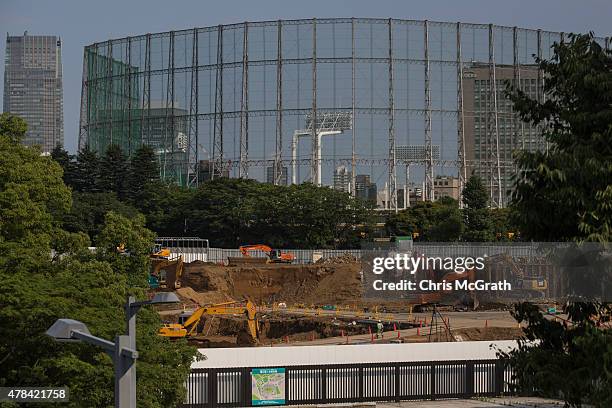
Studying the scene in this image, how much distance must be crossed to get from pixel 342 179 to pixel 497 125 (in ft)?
45.2

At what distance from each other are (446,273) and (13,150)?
12728 millimetres

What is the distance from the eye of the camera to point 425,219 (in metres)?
82.8

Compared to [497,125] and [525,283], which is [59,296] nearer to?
[525,283]

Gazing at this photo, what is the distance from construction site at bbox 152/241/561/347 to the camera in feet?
146

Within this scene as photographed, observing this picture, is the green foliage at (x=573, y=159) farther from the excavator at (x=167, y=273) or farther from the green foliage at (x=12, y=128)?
the excavator at (x=167, y=273)

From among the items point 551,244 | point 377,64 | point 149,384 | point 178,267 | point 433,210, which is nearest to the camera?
point 551,244

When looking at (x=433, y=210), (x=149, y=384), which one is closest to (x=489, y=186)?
(x=433, y=210)

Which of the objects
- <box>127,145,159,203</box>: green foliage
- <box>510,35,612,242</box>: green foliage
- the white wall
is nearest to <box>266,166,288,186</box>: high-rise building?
<box>127,145,159,203</box>: green foliage

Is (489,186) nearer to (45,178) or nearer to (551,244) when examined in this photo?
(45,178)

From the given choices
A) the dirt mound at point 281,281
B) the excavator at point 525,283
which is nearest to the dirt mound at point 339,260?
the dirt mound at point 281,281

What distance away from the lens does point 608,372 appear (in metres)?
14.8

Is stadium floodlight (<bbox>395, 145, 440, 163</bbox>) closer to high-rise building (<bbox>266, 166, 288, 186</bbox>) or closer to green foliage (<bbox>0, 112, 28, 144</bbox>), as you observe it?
high-rise building (<bbox>266, 166, 288, 186</bbox>)

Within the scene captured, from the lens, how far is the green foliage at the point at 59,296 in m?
20.4

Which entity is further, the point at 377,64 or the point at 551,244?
the point at 377,64
